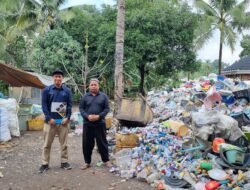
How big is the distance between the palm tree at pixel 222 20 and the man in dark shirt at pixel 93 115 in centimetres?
1698

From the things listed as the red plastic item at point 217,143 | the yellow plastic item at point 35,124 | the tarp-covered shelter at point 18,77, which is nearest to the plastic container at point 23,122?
the yellow plastic item at point 35,124

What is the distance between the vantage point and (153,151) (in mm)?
6191

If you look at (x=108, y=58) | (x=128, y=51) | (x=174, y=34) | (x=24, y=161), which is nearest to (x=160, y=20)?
(x=174, y=34)

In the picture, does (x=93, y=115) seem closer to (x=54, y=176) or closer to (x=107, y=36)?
(x=54, y=176)

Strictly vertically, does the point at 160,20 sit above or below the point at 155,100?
above

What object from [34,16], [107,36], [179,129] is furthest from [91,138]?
[34,16]

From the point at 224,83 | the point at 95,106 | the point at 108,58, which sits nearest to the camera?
the point at 95,106

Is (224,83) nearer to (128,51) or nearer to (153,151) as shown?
(153,151)

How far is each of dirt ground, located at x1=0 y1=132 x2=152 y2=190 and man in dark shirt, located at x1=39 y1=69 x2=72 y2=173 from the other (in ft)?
1.19

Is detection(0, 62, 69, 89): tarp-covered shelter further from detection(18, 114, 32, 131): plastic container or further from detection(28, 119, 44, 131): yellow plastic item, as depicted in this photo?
detection(28, 119, 44, 131): yellow plastic item

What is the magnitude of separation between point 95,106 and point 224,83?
19.6 ft

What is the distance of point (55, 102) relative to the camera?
5848 mm

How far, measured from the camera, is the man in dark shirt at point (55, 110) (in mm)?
5828

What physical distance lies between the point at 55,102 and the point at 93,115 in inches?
27.0
